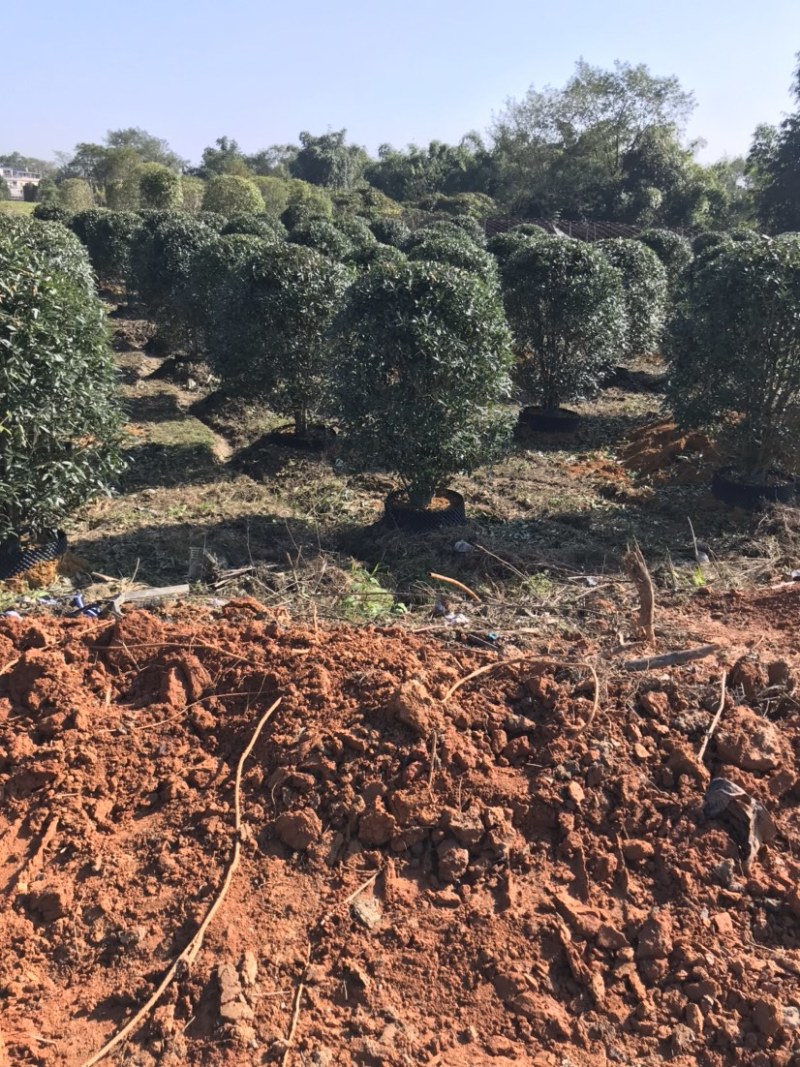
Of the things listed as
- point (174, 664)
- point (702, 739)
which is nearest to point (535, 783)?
point (702, 739)

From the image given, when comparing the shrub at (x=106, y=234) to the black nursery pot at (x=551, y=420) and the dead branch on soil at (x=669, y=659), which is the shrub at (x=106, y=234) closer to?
the black nursery pot at (x=551, y=420)

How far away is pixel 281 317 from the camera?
28.0ft

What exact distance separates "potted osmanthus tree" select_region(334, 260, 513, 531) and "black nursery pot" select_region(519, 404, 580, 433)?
387 centimetres

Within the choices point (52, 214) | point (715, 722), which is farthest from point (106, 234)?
point (715, 722)

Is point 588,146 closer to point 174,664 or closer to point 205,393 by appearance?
point 205,393

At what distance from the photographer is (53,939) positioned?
2.52 metres

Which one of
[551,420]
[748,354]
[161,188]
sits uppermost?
[161,188]

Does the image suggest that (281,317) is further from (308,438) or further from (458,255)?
(458,255)

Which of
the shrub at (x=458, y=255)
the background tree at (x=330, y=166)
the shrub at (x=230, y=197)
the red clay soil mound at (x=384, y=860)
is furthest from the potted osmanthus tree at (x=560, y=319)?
the background tree at (x=330, y=166)

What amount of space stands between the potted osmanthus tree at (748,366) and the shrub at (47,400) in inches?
227

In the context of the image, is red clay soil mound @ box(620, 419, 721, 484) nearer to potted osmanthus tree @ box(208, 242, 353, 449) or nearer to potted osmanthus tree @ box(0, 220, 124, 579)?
potted osmanthus tree @ box(208, 242, 353, 449)

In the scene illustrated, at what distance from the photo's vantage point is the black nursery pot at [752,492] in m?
7.53

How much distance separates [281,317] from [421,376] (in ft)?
8.53

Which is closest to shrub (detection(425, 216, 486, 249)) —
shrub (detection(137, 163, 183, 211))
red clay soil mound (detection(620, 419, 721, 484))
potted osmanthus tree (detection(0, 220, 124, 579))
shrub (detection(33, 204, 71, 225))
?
shrub (detection(33, 204, 71, 225))
